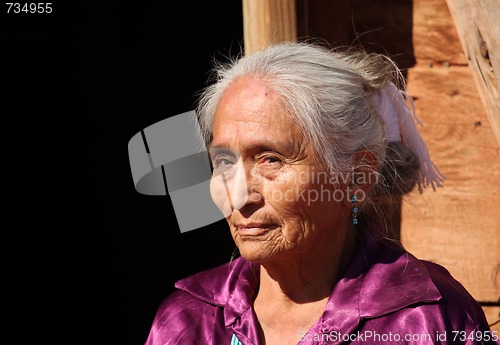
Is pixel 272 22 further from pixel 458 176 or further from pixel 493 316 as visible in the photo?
pixel 493 316

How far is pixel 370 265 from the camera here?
2.65 m

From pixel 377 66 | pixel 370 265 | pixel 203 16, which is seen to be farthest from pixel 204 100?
pixel 203 16

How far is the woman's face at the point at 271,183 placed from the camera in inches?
98.7

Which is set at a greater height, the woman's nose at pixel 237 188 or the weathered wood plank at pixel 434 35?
the weathered wood plank at pixel 434 35

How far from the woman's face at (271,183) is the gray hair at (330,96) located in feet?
0.14

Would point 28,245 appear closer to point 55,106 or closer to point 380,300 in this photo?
point 55,106

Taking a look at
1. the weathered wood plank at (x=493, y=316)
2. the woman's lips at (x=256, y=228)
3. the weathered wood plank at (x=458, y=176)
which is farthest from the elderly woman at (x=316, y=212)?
the weathered wood plank at (x=493, y=316)

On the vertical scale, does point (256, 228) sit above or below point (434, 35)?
below

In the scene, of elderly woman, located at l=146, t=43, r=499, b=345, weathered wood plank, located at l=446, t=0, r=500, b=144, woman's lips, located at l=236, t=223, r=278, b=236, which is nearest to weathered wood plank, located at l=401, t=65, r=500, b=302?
elderly woman, located at l=146, t=43, r=499, b=345

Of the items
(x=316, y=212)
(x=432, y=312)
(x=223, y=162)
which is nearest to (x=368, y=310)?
(x=432, y=312)

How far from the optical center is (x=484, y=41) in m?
2.43

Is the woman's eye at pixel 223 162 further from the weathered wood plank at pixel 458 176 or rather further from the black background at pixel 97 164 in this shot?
the black background at pixel 97 164

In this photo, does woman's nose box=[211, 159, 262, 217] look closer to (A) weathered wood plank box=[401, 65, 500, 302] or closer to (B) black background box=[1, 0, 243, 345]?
(A) weathered wood plank box=[401, 65, 500, 302]

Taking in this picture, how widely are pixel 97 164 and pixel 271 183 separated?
2.23 metres
